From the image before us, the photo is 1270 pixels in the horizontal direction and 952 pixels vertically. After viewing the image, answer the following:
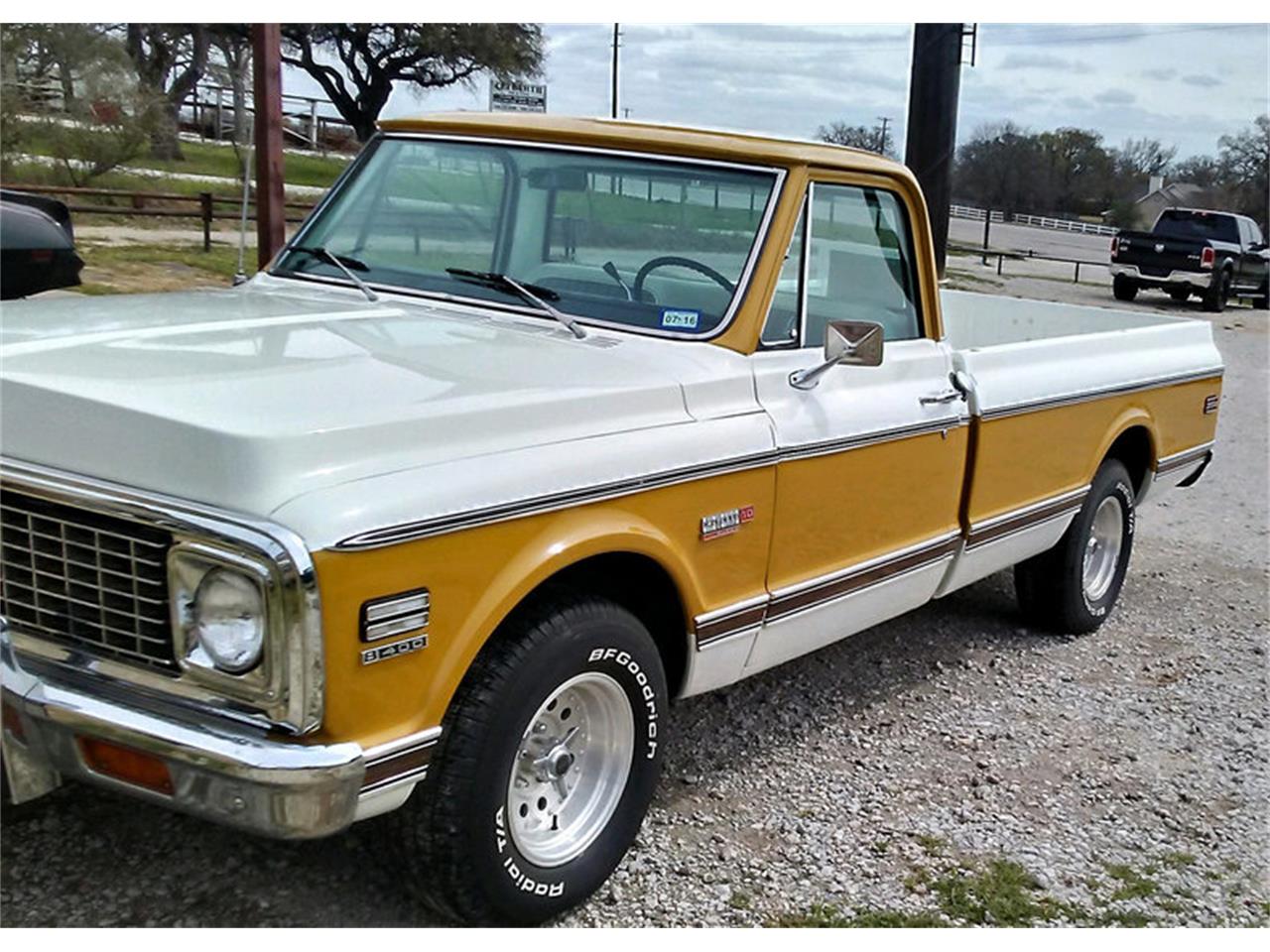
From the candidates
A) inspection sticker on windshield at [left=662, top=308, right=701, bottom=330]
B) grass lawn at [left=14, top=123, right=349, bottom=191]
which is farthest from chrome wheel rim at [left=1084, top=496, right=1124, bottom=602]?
grass lawn at [left=14, top=123, right=349, bottom=191]

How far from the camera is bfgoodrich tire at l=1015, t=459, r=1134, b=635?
559 cm

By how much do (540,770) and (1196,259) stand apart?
2337 centimetres

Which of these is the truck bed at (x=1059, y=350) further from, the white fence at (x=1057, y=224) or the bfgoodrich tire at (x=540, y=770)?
the white fence at (x=1057, y=224)

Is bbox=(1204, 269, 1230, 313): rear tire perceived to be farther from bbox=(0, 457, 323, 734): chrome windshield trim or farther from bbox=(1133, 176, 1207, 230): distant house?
bbox=(0, 457, 323, 734): chrome windshield trim

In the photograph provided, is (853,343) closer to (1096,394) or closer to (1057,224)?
(1096,394)

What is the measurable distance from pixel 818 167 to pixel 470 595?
1980 mm

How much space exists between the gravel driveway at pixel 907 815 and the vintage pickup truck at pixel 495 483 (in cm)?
31

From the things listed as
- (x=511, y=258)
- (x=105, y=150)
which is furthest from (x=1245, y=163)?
(x=511, y=258)

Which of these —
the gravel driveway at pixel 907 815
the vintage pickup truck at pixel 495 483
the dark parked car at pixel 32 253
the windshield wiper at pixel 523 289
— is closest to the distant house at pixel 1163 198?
the gravel driveway at pixel 907 815

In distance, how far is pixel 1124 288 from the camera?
24953mm

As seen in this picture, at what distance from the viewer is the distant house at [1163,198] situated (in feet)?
131

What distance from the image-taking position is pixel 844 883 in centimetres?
353

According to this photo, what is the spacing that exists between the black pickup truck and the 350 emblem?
74.2 ft

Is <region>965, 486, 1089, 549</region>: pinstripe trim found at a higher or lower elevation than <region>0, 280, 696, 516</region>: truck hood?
lower
